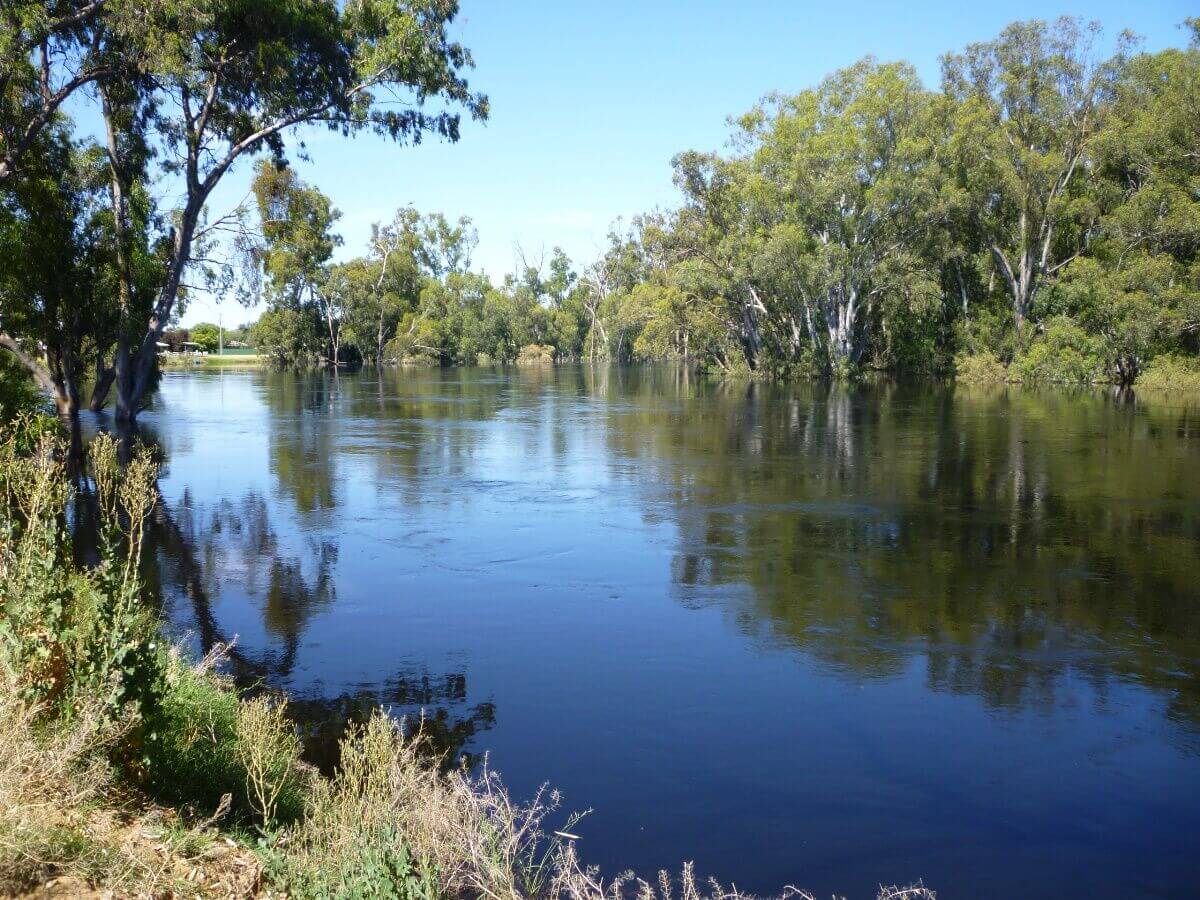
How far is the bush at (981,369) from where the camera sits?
5381 centimetres

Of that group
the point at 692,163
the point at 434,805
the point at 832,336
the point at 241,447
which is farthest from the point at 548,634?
the point at 692,163

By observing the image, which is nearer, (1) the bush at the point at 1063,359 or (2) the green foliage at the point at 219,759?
(2) the green foliage at the point at 219,759

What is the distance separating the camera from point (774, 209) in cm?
5103

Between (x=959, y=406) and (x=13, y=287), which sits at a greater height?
(x=13, y=287)

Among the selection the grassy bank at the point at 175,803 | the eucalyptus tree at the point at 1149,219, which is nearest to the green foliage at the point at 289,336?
the eucalyptus tree at the point at 1149,219

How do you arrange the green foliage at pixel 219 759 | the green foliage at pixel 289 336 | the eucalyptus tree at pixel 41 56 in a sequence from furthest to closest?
the green foliage at pixel 289 336
the eucalyptus tree at pixel 41 56
the green foliage at pixel 219 759

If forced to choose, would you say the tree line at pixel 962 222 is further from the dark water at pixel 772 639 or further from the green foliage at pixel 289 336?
the green foliage at pixel 289 336

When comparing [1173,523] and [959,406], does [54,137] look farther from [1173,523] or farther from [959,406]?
[959,406]

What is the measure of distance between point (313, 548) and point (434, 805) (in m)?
8.09

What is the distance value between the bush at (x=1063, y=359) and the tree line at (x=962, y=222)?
0.35ft

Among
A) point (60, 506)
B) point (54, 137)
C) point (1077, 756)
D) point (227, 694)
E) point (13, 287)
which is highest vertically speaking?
point (54, 137)

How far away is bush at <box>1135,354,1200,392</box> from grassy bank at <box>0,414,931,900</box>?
4588 cm

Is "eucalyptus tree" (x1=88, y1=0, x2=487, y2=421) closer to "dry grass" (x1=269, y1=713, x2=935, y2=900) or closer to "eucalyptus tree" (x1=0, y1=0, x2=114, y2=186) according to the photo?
"eucalyptus tree" (x1=0, y1=0, x2=114, y2=186)

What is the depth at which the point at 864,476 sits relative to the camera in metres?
18.1
